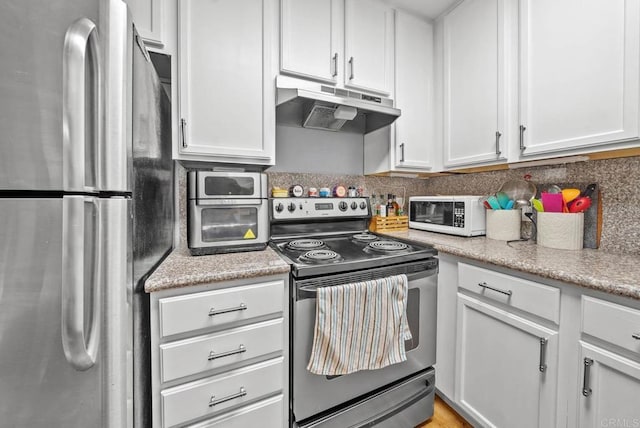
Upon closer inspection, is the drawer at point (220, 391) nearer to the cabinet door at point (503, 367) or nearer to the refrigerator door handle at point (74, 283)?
the refrigerator door handle at point (74, 283)

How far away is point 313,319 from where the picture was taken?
3.53 ft

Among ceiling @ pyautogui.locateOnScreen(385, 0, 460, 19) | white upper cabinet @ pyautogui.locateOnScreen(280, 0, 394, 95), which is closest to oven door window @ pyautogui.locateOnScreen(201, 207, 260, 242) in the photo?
white upper cabinet @ pyautogui.locateOnScreen(280, 0, 394, 95)

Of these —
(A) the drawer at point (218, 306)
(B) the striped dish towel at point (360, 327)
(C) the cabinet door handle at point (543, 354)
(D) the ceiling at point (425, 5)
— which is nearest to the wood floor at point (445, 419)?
(B) the striped dish towel at point (360, 327)

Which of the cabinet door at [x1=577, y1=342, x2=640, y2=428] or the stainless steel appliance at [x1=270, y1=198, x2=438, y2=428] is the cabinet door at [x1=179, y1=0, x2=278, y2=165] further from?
the cabinet door at [x1=577, y1=342, x2=640, y2=428]

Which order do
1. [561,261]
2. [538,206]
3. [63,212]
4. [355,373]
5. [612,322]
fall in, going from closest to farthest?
[63,212] < [612,322] < [561,261] < [355,373] < [538,206]

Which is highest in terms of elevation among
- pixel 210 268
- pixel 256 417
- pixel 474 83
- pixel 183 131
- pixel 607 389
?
pixel 474 83

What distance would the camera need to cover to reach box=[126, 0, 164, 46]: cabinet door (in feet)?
Result: 3.70

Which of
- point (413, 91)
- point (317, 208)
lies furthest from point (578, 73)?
point (317, 208)

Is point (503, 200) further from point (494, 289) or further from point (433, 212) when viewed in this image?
point (494, 289)

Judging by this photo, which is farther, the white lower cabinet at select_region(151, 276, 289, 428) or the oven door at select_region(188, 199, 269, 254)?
the oven door at select_region(188, 199, 269, 254)

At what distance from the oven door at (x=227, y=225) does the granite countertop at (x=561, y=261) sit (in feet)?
3.17

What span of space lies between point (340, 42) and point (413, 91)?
63 cm

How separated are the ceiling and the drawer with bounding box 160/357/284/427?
89.2 inches

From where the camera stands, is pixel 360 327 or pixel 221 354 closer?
pixel 221 354
